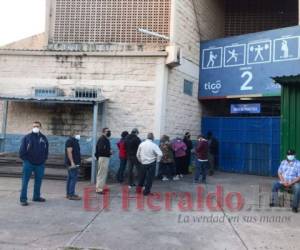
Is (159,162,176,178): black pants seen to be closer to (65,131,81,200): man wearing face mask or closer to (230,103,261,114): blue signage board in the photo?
(230,103,261,114): blue signage board

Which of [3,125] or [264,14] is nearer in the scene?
[3,125]

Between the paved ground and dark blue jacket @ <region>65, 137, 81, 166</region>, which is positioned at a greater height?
dark blue jacket @ <region>65, 137, 81, 166</region>

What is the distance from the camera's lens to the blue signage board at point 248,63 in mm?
13969

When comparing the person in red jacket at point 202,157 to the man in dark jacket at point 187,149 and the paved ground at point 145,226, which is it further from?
the paved ground at point 145,226

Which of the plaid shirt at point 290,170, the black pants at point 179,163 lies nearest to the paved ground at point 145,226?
the plaid shirt at point 290,170

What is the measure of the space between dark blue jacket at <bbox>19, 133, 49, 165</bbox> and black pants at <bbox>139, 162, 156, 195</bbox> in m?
2.59

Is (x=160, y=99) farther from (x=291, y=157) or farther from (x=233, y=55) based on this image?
(x=291, y=157)

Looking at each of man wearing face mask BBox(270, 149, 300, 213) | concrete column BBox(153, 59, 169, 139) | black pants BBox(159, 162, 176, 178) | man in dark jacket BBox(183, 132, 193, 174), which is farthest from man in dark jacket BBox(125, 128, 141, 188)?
man wearing face mask BBox(270, 149, 300, 213)

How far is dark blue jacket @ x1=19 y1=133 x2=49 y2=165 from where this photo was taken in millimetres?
8867

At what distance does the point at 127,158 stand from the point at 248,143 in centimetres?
538

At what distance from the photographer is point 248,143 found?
50.5 feet

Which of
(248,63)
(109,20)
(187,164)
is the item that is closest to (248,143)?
(187,164)

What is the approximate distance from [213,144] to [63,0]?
7.43m

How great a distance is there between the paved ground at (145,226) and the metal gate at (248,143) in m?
5.03
